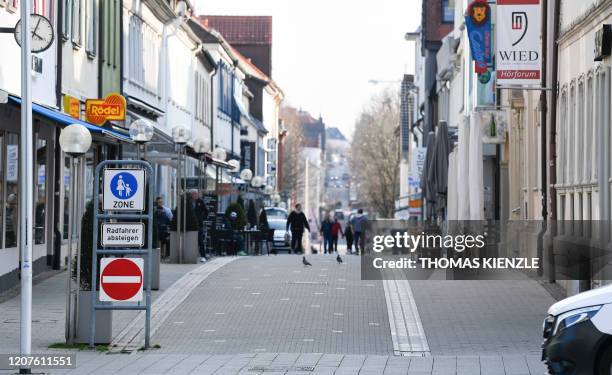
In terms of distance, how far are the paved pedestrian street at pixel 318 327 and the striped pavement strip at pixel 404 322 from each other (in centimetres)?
1

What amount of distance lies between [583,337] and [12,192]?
12.9m

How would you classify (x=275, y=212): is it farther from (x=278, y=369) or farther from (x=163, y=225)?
(x=278, y=369)

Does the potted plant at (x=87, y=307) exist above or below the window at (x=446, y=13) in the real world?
below

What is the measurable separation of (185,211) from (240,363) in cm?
1480

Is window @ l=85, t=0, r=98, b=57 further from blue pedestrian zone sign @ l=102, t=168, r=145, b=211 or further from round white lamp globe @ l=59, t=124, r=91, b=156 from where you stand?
blue pedestrian zone sign @ l=102, t=168, r=145, b=211

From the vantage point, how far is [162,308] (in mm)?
20406

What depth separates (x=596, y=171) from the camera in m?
20.5

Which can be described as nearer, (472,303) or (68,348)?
(68,348)

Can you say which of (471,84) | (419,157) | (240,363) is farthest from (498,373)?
(419,157)

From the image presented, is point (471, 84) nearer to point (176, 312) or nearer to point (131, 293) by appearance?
point (176, 312)

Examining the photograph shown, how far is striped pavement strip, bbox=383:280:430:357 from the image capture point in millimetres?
16312

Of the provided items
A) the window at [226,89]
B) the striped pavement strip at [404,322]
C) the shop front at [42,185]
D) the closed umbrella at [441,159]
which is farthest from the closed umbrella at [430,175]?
the window at [226,89]

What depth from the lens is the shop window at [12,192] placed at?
2208 centimetres

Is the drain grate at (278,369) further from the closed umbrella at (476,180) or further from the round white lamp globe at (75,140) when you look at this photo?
the closed umbrella at (476,180)
